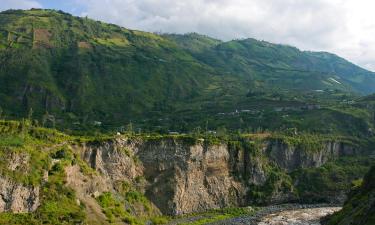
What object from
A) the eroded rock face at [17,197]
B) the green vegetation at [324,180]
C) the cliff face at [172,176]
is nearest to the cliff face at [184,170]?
the cliff face at [172,176]

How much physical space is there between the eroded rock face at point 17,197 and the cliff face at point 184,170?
2311 centimetres

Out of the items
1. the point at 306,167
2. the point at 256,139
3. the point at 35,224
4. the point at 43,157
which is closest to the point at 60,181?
the point at 43,157

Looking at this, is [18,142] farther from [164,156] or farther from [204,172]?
[204,172]

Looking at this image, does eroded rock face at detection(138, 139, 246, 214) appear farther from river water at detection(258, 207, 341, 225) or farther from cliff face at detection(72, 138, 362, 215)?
river water at detection(258, 207, 341, 225)

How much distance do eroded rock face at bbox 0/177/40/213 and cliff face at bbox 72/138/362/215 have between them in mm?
23109

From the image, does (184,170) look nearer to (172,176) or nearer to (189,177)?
(189,177)

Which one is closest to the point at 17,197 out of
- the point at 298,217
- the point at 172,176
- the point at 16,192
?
the point at 16,192

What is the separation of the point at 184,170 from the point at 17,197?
54.1 meters

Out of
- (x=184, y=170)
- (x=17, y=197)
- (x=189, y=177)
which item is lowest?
(x=17, y=197)

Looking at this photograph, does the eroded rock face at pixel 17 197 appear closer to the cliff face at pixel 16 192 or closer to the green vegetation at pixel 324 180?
the cliff face at pixel 16 192

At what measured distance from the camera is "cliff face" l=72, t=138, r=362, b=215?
132 metres

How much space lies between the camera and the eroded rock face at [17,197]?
329ft

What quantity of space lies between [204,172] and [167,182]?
15028 millimetres

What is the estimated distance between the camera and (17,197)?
334ft
